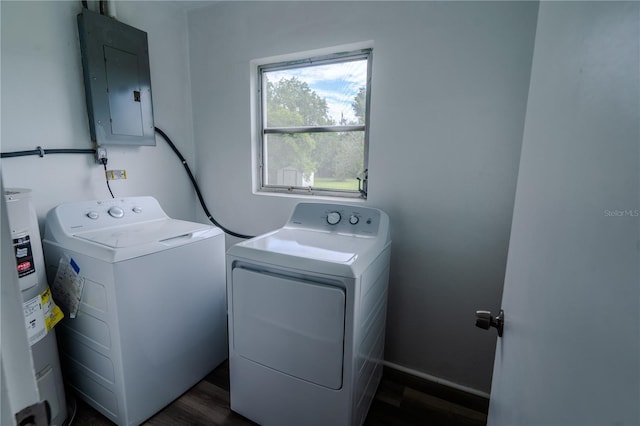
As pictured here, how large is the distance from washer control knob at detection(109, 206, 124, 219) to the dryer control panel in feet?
3.38

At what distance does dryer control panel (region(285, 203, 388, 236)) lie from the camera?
164 cm

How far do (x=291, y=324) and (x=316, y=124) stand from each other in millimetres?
1360

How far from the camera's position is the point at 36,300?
1.32m

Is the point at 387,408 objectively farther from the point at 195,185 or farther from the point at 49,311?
the point at 195,185

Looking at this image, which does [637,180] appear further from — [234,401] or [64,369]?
[64,369]

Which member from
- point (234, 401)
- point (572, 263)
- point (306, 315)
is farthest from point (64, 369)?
point (572, 263)

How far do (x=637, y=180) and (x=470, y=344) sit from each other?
1.73 metres

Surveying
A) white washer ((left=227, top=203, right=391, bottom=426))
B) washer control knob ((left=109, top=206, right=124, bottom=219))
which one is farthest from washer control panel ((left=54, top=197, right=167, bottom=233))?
white washer ((left=227, top=203, right=391, bottom=426))

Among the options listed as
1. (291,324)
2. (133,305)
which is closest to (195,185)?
(133,305)

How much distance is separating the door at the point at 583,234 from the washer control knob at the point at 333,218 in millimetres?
1115

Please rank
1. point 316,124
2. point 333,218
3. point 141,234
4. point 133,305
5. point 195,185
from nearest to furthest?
1. point 133,305
2. point 141,234
3. point 333,218
4. point 316,124
5. point 195,185

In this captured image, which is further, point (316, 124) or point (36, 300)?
point (316, 124)

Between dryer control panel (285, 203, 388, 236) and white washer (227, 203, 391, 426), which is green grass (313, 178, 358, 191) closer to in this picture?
dryer control panel (285, 203, 388, 236)

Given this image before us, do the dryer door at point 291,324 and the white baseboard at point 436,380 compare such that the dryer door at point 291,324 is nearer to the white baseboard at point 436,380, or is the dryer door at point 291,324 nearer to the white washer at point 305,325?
the white washer at point 305,325
